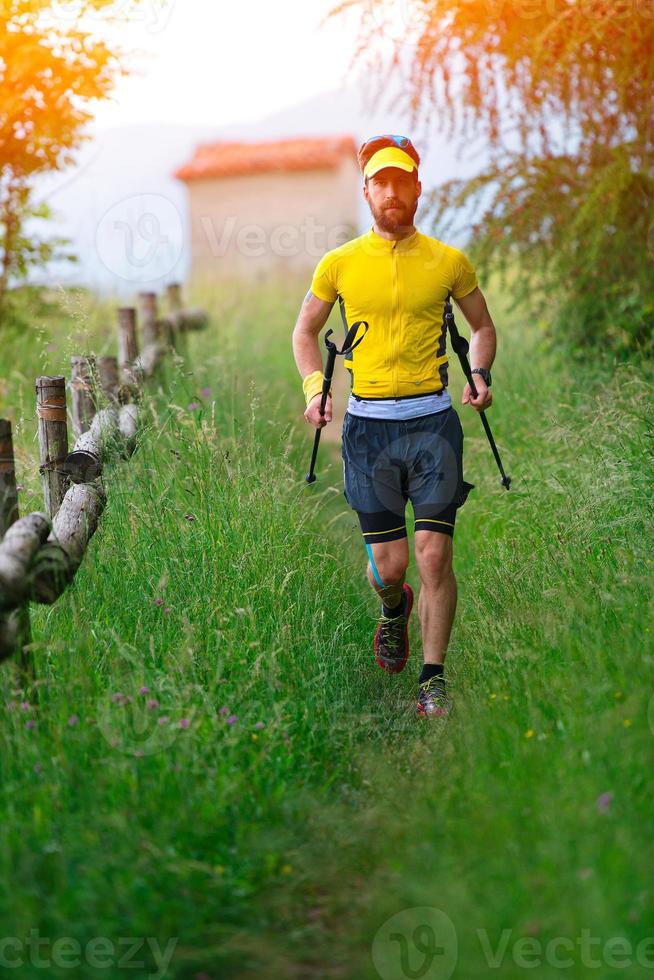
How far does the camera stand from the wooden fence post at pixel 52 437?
477 centimetres

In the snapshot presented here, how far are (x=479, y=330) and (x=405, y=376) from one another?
0.50 metres

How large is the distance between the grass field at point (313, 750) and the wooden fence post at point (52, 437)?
10.7 inches

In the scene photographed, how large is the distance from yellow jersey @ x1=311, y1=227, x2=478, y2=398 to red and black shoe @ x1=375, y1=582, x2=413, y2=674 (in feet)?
3.52

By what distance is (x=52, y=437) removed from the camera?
4.82 metres

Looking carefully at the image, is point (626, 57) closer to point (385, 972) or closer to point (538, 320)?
point (538, 320)

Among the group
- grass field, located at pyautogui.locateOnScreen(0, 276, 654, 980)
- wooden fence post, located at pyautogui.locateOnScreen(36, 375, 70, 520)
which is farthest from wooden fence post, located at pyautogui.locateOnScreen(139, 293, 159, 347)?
wooden fence post, located at pyautogui.locateOnScreen(36, 375, 70, 520)

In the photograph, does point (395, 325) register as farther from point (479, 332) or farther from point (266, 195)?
point (266, 195)

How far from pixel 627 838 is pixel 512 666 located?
1320 mm

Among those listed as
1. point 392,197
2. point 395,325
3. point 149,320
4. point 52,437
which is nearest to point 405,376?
point 395,325

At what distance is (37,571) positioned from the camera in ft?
12.3

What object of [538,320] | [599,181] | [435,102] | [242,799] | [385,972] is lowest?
[385,972]

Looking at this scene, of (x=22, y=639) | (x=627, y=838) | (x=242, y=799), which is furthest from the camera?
(x=22, y=639)

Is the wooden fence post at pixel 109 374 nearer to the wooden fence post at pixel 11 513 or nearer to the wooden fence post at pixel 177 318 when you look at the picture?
the wooden fence post at pixel 177 318

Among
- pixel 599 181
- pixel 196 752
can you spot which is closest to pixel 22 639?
pixel 196 752
